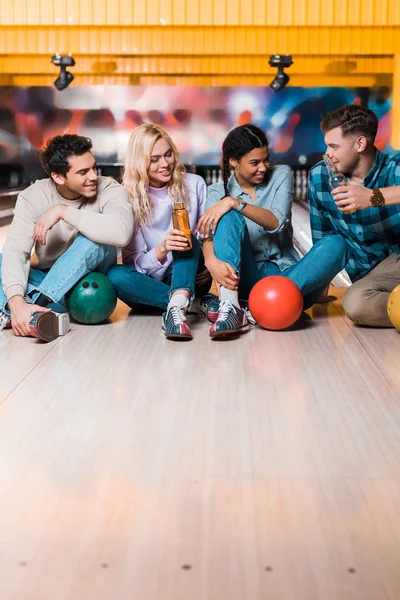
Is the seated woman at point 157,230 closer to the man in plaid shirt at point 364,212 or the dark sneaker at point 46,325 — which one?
the dark sneaker at point 46,325

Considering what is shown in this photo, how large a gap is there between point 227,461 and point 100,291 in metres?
1.46

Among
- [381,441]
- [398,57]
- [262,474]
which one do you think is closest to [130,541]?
[262,474]

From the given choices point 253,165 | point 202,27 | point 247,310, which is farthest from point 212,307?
point 202,27

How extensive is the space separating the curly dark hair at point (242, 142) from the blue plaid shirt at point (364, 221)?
0.86 ft

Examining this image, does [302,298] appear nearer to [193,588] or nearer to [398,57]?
[193,588]

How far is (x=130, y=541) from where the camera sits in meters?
1.36

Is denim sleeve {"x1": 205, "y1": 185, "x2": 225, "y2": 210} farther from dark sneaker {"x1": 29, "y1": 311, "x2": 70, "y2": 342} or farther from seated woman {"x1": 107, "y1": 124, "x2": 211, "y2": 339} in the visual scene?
dark sneaker {"x1": 29, "y1": 311, "x2": 70, "y2": 342}

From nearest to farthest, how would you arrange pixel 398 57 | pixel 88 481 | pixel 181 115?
pixel 88 481, pixel 398 57, pixel 181 115

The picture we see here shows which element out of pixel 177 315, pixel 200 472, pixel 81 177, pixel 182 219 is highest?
pixel 81 177

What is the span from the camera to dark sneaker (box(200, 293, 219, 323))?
122 inches

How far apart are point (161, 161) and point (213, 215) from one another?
1.08ft

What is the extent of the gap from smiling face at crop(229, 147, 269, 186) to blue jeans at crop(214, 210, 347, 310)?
0.21 meters

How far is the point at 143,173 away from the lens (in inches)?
122

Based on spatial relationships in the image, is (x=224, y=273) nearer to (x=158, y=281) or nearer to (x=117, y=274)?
(x=158, y=281)
